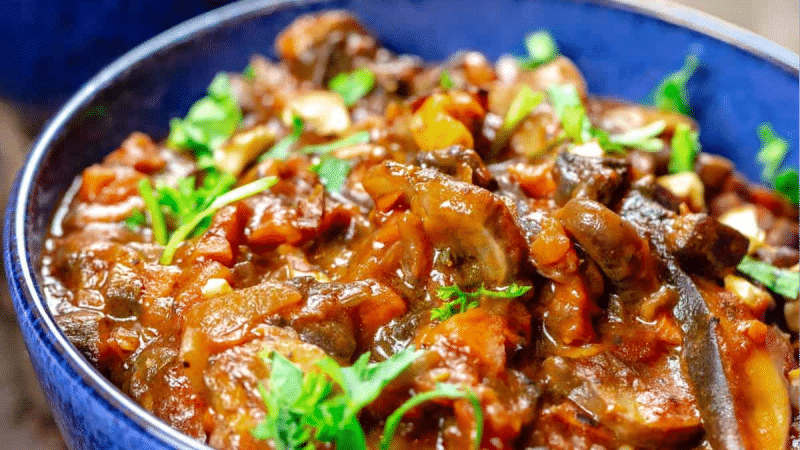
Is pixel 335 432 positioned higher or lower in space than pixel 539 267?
lower

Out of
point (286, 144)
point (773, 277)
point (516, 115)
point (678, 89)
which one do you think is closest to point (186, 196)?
point (286, 144)

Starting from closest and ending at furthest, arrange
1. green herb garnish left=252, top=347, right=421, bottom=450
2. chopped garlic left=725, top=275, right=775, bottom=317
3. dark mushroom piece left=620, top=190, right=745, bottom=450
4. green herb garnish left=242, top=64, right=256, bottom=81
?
1. green herb garnish left=252, top=347, right=421, bottom=450
2. dark mushroom piece left=620, top=190, right=745, bottom=450
3. chopped garlic left=725, top=275, right=775, bottom=317
4. green herb garnish left=242, top=64, right=256, bottom=81

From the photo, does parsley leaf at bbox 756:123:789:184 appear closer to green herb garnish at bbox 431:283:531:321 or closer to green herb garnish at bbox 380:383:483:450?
green herb garnish at bbox 431:283:531:321

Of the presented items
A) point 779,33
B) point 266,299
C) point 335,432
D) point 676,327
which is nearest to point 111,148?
point 266,299

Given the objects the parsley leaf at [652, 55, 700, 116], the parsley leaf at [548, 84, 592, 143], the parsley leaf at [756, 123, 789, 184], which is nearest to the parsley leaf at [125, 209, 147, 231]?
the parsley leaf at [548, 84, 592, 143]

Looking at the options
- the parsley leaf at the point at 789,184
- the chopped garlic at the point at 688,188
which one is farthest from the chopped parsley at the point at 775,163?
the chopped garlic at the point at 688,188

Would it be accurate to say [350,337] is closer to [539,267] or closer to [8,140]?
[539,267]

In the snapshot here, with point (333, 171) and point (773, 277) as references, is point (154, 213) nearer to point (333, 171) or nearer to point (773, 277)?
point (333, 171)
